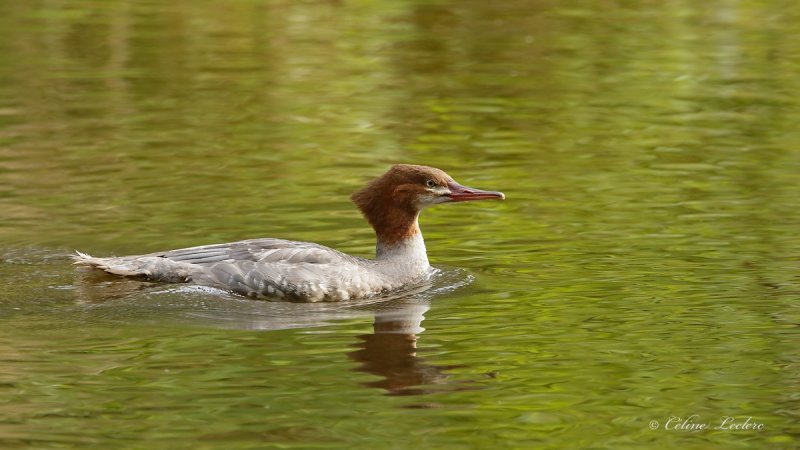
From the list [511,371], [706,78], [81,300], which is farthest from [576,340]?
[706,78]

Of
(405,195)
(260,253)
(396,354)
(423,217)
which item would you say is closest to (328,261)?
(260,253)

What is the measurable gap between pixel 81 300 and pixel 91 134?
572 centimetres

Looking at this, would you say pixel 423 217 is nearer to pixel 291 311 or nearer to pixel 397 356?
pixel 291 311

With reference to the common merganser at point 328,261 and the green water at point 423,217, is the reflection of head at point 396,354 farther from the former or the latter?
the common merganser at point 328,261

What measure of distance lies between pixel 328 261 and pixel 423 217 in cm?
254

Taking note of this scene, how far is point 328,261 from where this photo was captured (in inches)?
408

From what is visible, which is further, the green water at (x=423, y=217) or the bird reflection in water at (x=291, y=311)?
the bird reflection in water at (x=291, y=311)

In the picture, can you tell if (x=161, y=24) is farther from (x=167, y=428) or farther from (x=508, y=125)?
(x=167, y=428)

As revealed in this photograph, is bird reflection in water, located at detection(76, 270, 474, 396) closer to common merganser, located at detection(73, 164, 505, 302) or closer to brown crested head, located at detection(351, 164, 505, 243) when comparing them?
common merganser, located at detection(73, 164, 505, 302)

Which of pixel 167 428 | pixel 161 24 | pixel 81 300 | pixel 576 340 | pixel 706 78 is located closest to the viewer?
pixel 167 428

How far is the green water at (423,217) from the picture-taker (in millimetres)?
7918

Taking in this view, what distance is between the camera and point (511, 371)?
8500mm

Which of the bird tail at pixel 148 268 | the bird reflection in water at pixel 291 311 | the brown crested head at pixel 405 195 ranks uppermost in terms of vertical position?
the brown crested head at pixel 405 195

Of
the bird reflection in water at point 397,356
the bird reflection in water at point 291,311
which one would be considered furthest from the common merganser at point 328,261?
the bird reflection in water at point 397,356
